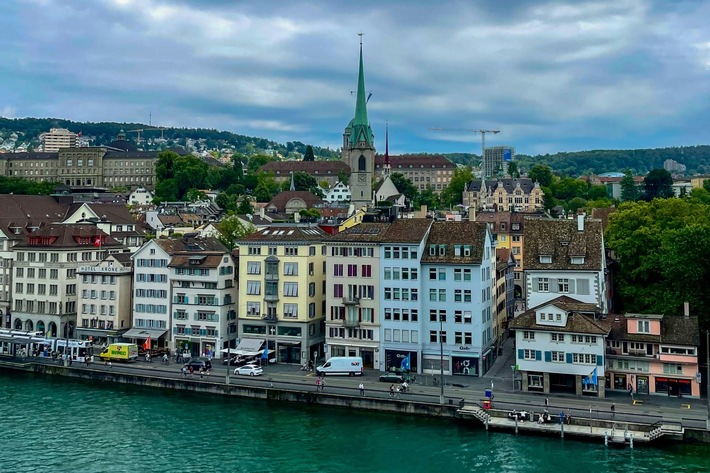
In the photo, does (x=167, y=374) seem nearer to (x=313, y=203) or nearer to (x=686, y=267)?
(x=686, y=267)

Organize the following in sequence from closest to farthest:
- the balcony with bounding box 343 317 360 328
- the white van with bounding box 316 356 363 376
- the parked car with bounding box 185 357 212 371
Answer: the white van with bounding box 316 356 363 376
the parked car with bounding box 185 357 212 371
the balcony with bounding box 343 317 360 328

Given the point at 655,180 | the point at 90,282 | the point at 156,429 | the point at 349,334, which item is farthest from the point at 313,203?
the point at 156,429

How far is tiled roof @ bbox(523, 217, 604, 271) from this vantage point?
209ft

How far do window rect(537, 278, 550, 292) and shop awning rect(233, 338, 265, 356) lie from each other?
87.5 ft

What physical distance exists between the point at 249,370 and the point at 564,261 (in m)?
29.3

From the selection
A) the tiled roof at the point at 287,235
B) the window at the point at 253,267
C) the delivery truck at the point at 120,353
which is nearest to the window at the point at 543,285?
the tiled roof at the point at 287,235

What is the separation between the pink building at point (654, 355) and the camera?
5650 centimetres

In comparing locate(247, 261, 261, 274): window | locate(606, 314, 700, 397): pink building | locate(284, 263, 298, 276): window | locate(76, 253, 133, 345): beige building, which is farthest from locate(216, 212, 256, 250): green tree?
locate(606, 314, 700, 397): pink building

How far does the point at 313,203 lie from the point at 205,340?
348 ft

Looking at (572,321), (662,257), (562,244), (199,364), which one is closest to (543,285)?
(562,244)

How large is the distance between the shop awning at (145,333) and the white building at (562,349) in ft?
123

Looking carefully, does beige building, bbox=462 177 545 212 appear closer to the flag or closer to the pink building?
the flag

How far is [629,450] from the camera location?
48.0 meters

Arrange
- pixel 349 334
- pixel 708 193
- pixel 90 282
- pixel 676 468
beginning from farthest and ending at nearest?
pixel 708 193 → pixel 90 282 → pixel 349 334 → pixel 676 468
